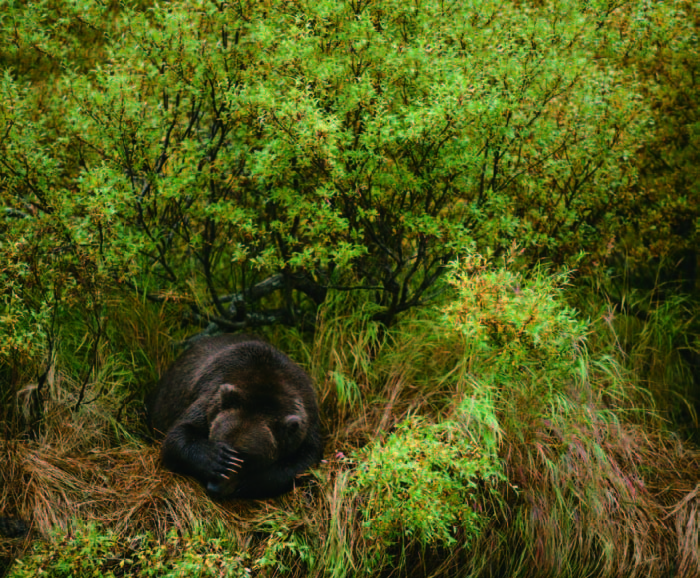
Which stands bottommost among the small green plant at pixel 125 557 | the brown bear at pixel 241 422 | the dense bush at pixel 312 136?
the small green plant at pixel 125 557

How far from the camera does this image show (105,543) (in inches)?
174

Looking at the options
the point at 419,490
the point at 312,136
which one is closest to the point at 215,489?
the point at 419,490

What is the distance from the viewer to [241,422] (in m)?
4.92

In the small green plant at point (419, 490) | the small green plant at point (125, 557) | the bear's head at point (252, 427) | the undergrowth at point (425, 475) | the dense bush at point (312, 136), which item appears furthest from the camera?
the dense bush at point (312, 136)

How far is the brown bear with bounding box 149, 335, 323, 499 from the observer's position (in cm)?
486

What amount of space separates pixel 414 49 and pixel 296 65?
2.85 ft

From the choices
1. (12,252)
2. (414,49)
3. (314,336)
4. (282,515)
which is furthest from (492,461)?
(12,252)

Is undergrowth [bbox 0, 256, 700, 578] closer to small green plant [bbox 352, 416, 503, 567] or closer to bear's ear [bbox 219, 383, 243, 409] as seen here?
small green plant [bbox 352, 416, 503, 567]

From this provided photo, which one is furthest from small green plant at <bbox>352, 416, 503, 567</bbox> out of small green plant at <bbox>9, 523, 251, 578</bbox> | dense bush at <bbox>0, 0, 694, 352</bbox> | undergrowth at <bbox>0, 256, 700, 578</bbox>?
dense bush at <bbox>0, 0, 694, 352</bbox>

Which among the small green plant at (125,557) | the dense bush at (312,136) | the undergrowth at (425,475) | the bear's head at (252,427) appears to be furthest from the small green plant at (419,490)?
the dense bush at (312,136)

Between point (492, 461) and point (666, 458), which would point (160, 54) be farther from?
point (666, 458)

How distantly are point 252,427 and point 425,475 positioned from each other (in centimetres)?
124

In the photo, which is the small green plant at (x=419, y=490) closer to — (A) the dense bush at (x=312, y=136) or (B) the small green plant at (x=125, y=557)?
(B) the small green plant at (x=125, y=557)

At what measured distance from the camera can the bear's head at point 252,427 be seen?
4816 millimetres
